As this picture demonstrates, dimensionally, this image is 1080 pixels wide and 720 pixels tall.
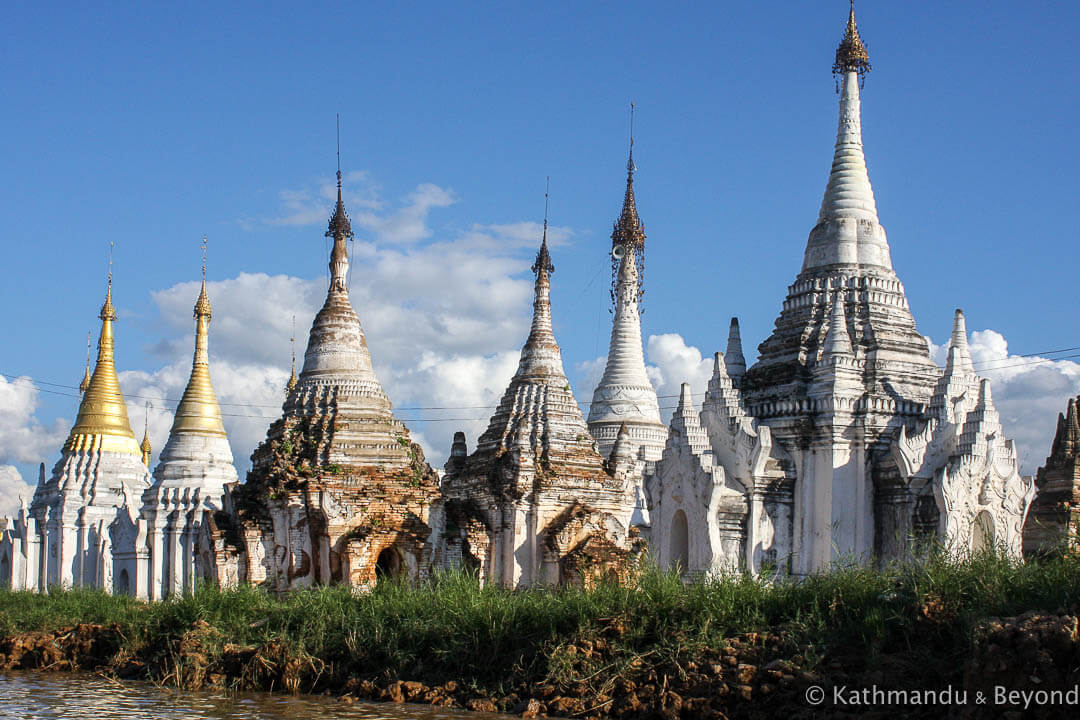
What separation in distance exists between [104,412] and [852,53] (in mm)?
30665

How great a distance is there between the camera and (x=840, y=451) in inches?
1022

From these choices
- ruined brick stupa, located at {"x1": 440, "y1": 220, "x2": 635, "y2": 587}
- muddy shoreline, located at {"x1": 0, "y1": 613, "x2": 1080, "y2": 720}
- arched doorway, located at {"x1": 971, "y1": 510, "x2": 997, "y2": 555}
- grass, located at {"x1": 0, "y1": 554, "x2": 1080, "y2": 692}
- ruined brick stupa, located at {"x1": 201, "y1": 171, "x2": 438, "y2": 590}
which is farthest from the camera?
ruined brick stupa, located at {"x1": 440, "y1": 220, "x2": 635, "y2": 587}

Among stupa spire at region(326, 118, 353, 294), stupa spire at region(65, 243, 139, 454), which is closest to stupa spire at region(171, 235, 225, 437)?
stupa spire at region(65, 243, 139, 454)

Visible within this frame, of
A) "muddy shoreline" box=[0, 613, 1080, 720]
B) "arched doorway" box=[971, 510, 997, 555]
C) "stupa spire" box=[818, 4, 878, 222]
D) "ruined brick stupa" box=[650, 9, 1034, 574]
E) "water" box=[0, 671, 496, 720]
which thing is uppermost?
"stupa spire" box=[818, 4, 878, 222]

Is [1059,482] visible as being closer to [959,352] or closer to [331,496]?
[959,352]

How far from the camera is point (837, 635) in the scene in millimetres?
14086

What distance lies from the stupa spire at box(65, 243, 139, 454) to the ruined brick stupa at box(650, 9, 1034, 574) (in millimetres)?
27216

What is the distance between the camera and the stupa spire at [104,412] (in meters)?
48.8

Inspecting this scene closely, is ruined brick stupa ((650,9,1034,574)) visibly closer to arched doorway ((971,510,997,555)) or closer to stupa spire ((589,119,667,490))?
arched doorway ((971,510,997,555))

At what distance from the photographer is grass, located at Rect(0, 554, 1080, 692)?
44.5 ft

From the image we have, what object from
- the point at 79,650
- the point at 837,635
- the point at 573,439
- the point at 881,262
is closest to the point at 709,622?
the point at 837,635

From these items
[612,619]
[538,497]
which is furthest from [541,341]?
[612,619]

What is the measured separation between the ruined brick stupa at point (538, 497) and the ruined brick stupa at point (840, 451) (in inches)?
63.3

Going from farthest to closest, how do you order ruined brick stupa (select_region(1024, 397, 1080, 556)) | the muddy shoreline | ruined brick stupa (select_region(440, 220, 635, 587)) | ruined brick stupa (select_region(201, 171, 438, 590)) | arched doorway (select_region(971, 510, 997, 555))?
ruined brick stupa (select_region(1024, 397, 1080, 556)) → ruined brick stupa (select_region(440, 220, 635, 587)) → arched doorway (select_region(971, 510, 997, 555)) → ruined brick stupa (select_region(201, 171, 438, 590)) → the muddy shoreline
